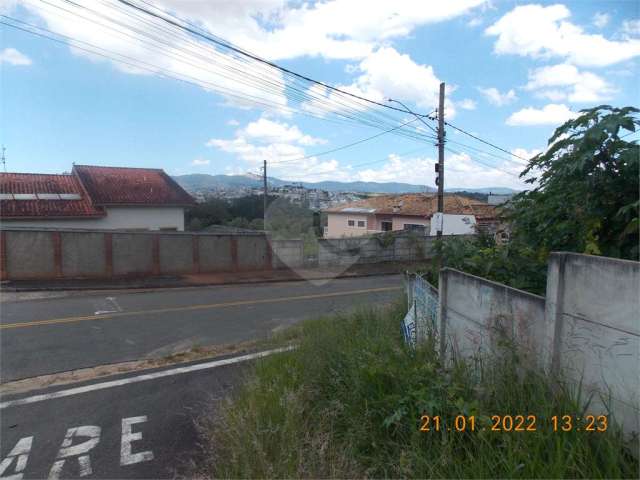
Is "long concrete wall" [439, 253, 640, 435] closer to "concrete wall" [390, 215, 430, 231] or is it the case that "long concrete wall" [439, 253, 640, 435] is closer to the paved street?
the paved street

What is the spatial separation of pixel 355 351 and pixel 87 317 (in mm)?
8450

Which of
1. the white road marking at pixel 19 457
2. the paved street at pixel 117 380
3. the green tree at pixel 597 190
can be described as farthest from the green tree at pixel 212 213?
the green tree at pixel 597 190

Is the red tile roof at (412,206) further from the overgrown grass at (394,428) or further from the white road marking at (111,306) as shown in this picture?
the overgrown grass at (394,428)

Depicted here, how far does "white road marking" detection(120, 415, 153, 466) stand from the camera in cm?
349

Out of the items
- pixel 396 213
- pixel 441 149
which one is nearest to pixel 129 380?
pixel 441 149

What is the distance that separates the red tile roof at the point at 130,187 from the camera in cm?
2420

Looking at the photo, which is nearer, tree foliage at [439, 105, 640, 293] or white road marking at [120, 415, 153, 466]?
tree foliage at [439, 105, 640, 293]

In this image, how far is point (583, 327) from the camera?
2461 mm

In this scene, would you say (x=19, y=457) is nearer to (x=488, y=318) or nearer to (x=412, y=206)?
(x=488, y=318)

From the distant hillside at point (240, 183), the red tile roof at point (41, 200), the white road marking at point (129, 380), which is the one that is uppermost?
the distant hillside at point (240, 183)

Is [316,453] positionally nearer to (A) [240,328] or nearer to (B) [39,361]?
(B) [39,361]

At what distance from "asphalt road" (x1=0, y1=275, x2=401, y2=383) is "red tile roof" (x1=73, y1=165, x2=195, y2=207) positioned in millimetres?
11709

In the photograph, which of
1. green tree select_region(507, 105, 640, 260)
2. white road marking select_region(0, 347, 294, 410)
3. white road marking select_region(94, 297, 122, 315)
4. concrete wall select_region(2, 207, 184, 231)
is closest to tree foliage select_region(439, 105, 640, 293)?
green tree select_region(507, 105, 640, 260)

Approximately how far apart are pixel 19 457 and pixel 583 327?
4.61 metres
